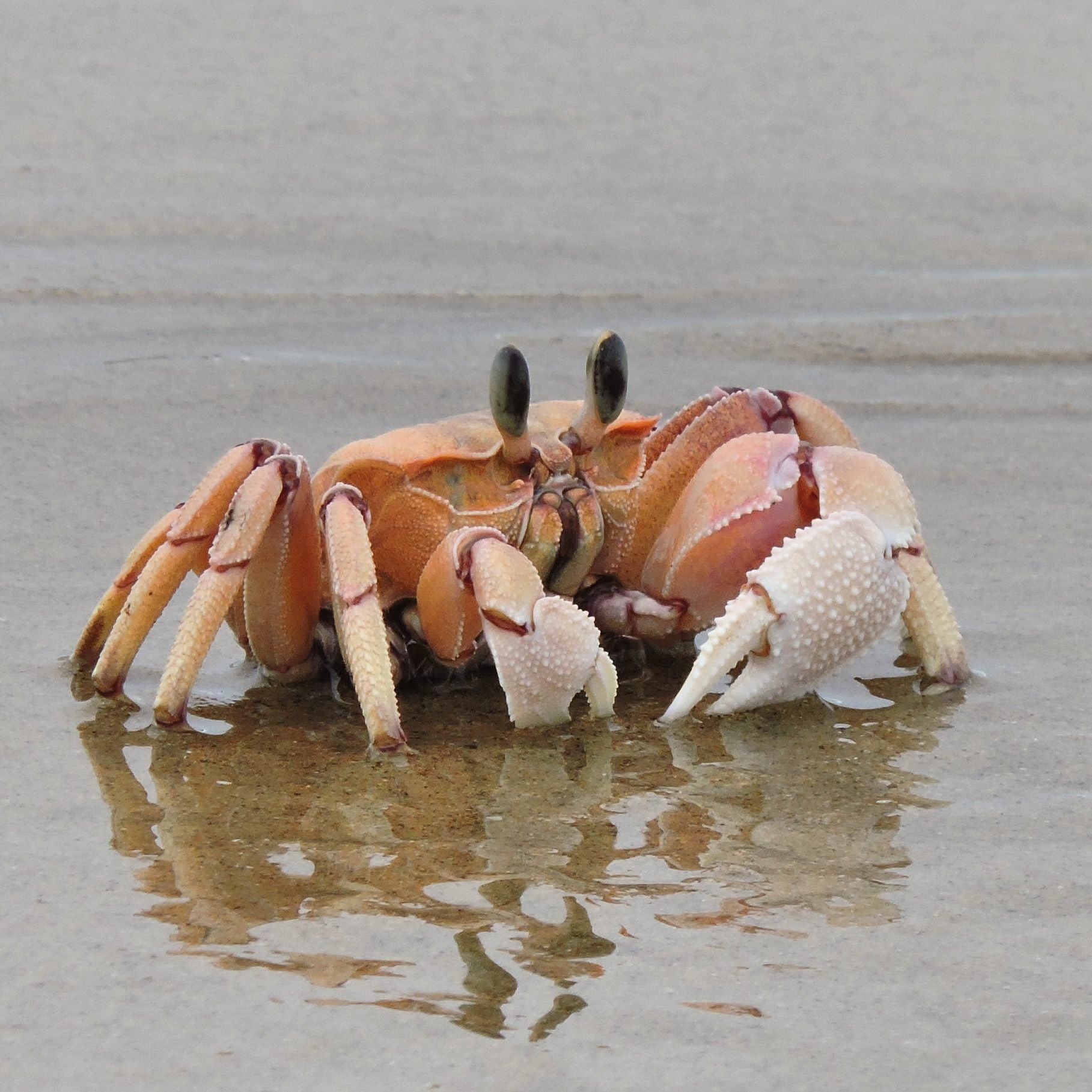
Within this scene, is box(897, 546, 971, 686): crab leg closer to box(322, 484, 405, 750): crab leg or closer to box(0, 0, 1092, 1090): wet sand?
box(0, 0, 1092, 1090): wet sand

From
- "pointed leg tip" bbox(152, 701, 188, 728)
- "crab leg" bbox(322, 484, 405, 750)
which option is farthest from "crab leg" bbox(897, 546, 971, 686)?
"pointed leg tip" bbox(152, 701, 188, 728)

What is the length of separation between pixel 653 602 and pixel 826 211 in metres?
4.33

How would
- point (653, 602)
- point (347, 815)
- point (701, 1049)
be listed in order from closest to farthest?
point (701, 1049) → point (347, 815) → point (653, 602)

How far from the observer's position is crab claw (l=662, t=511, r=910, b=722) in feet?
11.7

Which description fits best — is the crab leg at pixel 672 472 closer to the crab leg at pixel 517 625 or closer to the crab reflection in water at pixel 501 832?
the crab reflection in water at pixel 501 832

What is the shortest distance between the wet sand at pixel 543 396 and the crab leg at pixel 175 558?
0.39 feet

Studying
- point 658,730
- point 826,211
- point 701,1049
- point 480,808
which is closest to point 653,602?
point 658,730

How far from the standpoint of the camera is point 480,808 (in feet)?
10.9

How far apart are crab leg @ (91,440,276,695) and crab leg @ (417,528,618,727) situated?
0.43 m

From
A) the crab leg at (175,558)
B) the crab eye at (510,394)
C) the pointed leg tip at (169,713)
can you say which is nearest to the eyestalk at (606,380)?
the crab eye at (510,394)

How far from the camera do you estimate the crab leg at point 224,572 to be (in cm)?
359

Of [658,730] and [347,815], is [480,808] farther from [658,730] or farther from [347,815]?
[658,730]

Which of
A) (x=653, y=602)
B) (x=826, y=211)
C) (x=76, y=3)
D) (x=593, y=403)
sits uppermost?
(x=76, y=3)

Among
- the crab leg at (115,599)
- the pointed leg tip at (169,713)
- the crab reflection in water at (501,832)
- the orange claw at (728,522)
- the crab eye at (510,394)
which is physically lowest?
the crab reflection in water at (501,832)
